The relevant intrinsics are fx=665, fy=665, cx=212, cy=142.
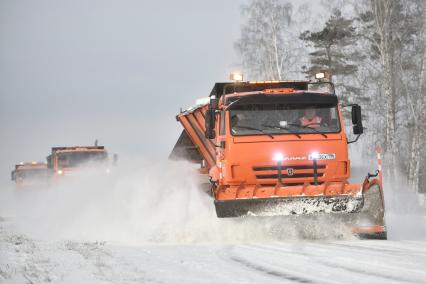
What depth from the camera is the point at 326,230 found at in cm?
974

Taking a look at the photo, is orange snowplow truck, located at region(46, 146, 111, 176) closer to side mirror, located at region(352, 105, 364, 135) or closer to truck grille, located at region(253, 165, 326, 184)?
truck grille, located at region(253, 165, 326, 184)

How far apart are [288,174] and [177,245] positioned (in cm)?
196

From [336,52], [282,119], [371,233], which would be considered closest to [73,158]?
[282,119]

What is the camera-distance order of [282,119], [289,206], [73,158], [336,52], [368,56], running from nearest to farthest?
1. [289,206]
2. [282,119]
3. [73,158]
4. [368,56]
5. [336,52]

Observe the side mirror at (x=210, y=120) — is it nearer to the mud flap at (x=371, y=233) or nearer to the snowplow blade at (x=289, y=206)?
the snowplow blade at (x=289, y=206)

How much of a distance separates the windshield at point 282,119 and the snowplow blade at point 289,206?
4.32ft

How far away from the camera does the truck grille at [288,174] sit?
392 inches

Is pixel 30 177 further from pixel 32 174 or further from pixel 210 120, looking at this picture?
pixel 210 120

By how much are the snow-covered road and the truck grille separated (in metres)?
1.10

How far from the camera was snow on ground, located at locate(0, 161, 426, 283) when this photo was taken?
6453mm

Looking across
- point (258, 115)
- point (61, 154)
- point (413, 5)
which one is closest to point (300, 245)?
point (258, 115)

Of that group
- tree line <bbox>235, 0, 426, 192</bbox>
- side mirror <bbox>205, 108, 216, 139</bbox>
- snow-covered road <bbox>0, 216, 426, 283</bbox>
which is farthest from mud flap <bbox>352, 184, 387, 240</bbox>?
tree line <bbox>235, 0, 426, 192</bbox>

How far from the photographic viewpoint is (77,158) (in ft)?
79.7

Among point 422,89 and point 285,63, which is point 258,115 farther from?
point 285,63
